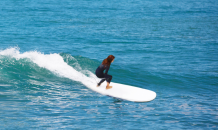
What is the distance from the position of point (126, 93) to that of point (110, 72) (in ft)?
16.5

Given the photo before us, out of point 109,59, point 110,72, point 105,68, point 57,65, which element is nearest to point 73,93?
point 105,68

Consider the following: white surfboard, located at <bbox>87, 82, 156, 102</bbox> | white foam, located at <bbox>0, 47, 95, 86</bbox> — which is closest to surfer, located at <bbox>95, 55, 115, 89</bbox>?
white surfboard, located at <bbox>87, 82, 156, 102</bbox>

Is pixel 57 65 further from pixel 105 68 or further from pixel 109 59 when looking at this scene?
pixel 109 59

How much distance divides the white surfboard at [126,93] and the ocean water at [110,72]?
0.31 meters

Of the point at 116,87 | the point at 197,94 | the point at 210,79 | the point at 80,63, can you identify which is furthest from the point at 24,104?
the point at 210,79

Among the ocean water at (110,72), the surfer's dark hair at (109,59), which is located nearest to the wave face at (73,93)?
the ocean water at (110,72)

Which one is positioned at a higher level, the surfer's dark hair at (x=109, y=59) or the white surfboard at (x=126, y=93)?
the surfer's dark hair at (x=109, y=59)

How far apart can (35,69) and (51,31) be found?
16.6 metres

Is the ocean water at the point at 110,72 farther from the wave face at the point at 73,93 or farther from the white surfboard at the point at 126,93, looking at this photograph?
the white surfboard at the point at 126,93

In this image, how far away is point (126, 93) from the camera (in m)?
12.5

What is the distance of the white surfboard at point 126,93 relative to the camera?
39.4 feet

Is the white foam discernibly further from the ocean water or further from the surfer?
the surfer

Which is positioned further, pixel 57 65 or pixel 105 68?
pixel 57 65

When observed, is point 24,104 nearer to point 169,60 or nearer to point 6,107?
point 6,107
